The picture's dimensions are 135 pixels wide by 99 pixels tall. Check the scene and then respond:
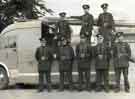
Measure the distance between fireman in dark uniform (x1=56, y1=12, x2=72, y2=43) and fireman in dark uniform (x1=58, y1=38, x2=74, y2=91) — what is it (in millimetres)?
260

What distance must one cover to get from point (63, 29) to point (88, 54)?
1.36 meters

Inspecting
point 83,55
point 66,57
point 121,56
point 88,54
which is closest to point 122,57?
point 121,56

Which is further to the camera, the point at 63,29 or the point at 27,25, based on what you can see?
the point at 27,25

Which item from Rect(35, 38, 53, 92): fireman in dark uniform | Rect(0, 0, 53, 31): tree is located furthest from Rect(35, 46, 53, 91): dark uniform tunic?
Rect(0, 0, 53, 31): tree

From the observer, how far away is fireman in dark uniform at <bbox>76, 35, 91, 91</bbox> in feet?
59.2

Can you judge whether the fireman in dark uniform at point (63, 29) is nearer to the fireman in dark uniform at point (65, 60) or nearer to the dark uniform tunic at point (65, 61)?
the fireman in dark uniform at point (65, 60)

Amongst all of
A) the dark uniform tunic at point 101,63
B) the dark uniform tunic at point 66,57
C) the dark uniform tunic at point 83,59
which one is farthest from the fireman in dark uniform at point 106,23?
the dark uniform tunic at point 66,57

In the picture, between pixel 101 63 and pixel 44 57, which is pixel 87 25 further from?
pixel 44 57

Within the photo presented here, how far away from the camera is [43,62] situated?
1825 centimetres

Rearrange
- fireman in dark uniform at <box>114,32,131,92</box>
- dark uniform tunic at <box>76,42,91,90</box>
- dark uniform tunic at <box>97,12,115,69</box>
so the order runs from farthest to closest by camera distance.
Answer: dark uniform tunic at <box>97,12,115,69</box>, dark uniform tunic at <box>76,42,91,90</box>, fireman in dark uniform at <box>114,32,131,92</box>

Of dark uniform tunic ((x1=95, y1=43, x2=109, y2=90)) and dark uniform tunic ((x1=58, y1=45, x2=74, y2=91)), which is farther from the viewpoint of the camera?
dark uniform tunic ((x1=58, y1=45, x2=74, y2=91))

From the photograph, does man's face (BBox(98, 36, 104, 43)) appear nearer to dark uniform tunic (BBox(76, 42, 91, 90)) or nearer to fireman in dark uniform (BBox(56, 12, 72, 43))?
dark uniform tunic (BBox(76, 42, 91, 90))

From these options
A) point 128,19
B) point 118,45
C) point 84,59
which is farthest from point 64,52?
point 128,19

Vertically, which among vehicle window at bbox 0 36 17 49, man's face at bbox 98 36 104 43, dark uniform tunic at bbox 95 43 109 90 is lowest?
dark uniform tunic at bbox 95 43 109 90
